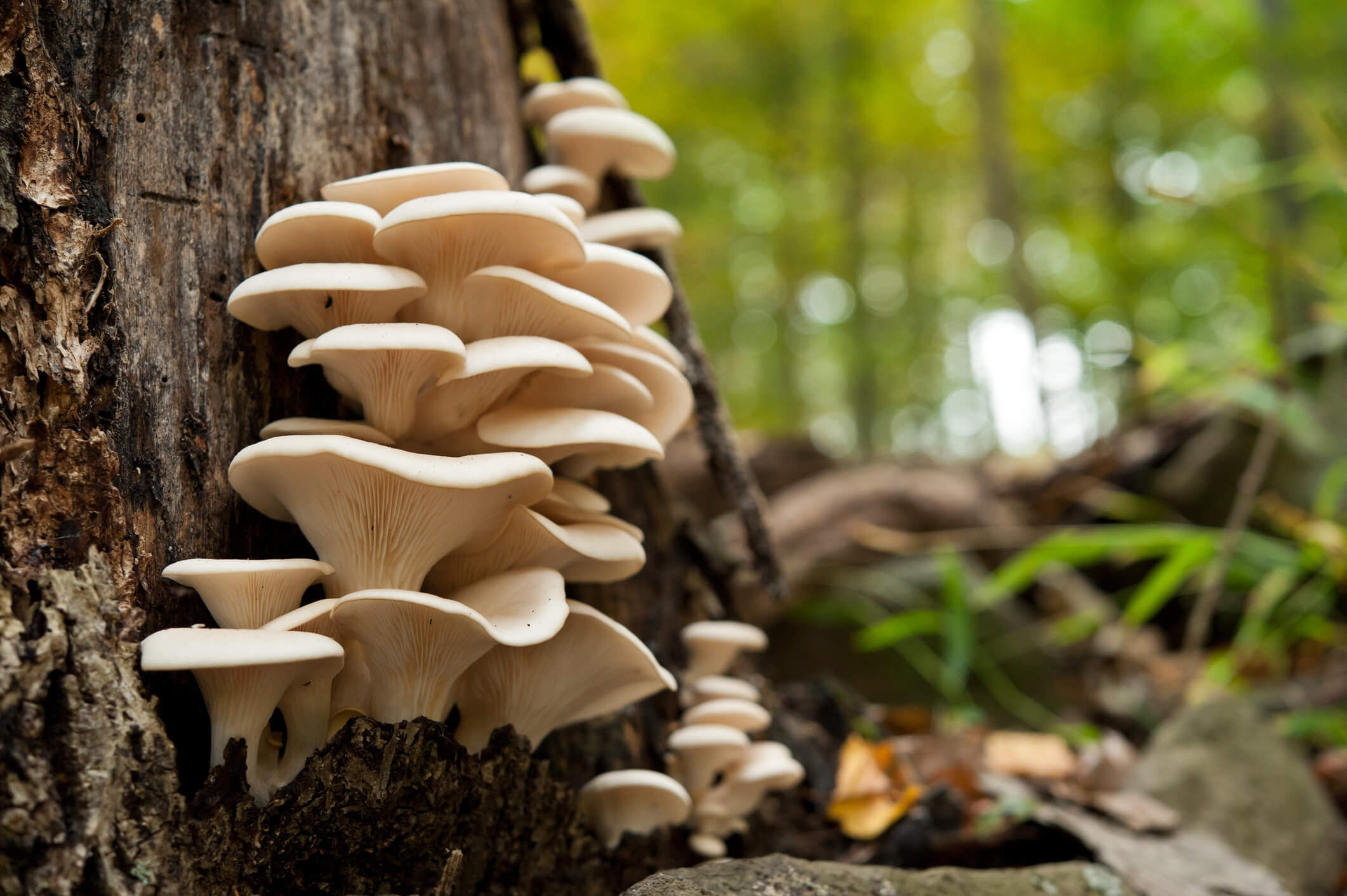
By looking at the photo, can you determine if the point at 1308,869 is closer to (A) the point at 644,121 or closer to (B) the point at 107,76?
(A) the point at 644,121

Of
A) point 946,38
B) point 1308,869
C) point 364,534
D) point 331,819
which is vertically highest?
point 946,38

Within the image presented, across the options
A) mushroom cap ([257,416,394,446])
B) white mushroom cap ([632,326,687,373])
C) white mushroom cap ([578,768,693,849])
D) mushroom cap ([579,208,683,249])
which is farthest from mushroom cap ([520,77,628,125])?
white mushroom cap ([578,768,693,849])

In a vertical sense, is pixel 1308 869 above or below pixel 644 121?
below

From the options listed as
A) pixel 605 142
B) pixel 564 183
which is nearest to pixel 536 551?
pixel 564 183

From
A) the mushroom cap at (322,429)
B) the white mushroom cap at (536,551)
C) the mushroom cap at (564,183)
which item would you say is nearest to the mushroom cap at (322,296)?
the mushroom cap at (322,429)

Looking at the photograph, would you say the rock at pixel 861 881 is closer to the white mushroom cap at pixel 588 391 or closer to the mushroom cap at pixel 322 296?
the white mushroom cap at pixel 588 391

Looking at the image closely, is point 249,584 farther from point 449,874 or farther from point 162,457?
point 449,874

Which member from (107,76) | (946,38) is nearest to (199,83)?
(107,76)
